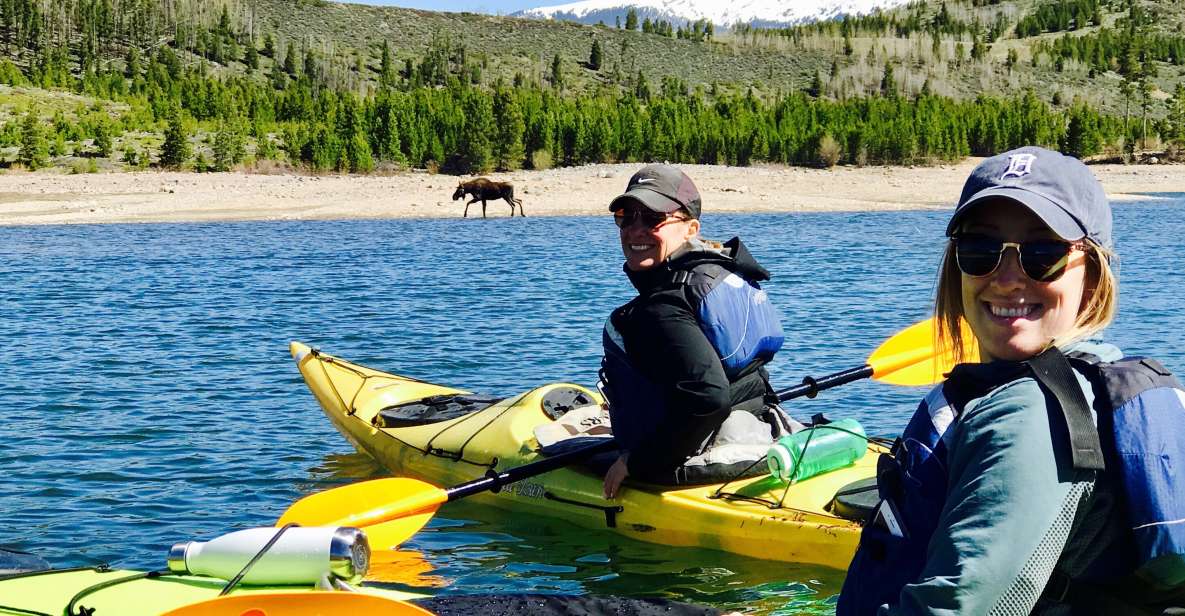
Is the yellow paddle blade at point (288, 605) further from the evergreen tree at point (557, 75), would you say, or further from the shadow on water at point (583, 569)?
the evergreen tree at point (557, 75)

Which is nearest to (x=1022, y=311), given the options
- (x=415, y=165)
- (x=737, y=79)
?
(x=415, y=165)

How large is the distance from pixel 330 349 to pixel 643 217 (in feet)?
23.3

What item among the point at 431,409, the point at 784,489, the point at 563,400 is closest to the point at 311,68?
the point at 431,409

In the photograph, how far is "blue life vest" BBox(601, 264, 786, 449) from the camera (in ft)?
15.5

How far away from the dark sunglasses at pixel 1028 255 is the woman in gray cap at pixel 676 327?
2755 millimetres

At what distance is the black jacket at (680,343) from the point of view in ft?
15.0

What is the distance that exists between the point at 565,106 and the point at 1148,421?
37744mm

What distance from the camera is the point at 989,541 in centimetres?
162

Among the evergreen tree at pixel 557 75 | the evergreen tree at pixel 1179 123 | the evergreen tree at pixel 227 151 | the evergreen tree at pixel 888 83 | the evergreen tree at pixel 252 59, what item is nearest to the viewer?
the evergreen tree at pixel 227 151

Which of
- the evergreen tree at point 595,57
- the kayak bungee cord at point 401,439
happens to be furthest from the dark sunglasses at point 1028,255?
the evergreen tree at point 595,57

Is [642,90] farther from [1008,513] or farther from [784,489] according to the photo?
[1008,513]

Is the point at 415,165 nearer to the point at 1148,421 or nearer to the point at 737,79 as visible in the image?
the point at 737,79

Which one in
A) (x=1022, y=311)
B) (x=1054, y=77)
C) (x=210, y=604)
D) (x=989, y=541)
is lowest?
(x=210, y=604)

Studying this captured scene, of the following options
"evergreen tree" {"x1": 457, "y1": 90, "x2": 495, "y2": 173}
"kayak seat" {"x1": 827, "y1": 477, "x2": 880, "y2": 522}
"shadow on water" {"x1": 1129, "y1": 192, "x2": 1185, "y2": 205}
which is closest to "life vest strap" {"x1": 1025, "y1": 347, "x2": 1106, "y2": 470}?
"kayak seat" {"x1": 827, "y1": 477, "x2": 880, "y2": 522}
